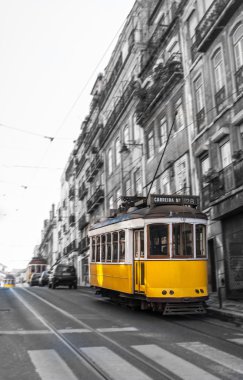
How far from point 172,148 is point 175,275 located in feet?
38.0

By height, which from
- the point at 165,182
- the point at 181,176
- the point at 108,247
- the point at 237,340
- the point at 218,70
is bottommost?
the point at 237,340

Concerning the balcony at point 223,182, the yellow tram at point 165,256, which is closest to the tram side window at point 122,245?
the yellow tram at point 165,256

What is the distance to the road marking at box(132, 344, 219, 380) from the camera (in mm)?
5539

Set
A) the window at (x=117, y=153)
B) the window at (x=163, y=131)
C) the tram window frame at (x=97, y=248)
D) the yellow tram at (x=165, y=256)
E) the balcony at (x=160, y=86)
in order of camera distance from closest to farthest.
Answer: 1. the yellow tram at (x=165, y=256)
2. the tram window frame at (x=97, y=248)
3. the balcony at (x=160, y=86)
4. the window at (x=163, y=131)
5. the window at (x=117, y=153)

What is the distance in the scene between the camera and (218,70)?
17891mm

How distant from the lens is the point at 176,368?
5.91 metres

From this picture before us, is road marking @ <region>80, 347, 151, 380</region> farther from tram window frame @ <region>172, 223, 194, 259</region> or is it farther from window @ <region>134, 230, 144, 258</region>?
window @ <region>134, 230, 144, 258</region>

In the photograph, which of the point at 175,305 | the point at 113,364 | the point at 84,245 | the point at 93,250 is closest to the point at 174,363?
the point at 113,364

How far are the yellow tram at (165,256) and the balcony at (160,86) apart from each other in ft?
32.8

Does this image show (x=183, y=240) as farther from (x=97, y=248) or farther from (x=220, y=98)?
(x=220, y=98)

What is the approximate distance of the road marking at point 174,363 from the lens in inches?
218

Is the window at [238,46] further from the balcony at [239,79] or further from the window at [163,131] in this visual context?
the window at [163,131]

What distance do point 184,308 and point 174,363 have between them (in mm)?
5402

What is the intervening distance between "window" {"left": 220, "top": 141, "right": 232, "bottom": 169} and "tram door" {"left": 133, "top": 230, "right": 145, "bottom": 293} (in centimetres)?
593
